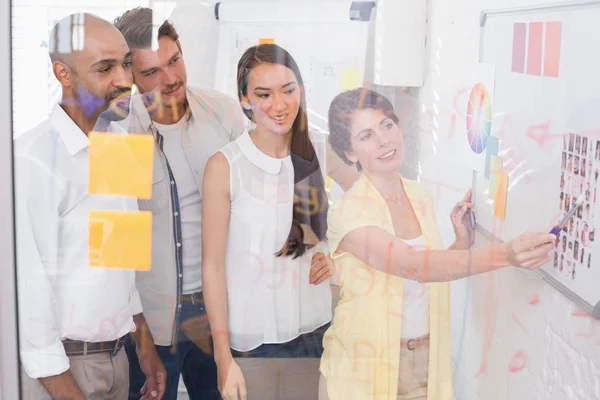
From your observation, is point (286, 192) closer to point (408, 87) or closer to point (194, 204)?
point (194, 204)

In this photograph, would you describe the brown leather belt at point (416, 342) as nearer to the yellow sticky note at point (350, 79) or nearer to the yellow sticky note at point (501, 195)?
the yellow sticky note at point (501, 195)

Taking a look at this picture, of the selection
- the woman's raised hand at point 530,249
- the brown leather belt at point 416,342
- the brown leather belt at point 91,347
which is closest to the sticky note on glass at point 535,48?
the woman's raised hand at point 530,249

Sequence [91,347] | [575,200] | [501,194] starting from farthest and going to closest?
[91,347], [501,194], [575,200]

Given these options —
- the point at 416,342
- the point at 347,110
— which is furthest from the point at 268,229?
the point at 416,342

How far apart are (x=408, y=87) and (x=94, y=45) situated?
2.35ft

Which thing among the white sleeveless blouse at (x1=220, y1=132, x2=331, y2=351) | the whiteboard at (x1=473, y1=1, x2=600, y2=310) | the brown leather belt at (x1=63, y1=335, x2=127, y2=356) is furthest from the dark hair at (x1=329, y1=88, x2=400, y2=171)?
the brown leather belt at (x1=63, y1=335, x2=127, y2=356)

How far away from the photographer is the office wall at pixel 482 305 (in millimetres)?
1319

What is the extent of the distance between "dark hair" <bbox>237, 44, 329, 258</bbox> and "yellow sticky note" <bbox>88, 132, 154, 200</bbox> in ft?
0.90

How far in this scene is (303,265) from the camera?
4.91 feet

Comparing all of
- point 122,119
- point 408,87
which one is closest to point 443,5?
point 408,87

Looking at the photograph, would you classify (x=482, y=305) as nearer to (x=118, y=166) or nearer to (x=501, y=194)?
(x=501, y=194)

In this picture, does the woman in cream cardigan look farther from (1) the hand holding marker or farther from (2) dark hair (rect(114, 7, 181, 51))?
(2) dark hair (rect(114, 7, 181, 51))

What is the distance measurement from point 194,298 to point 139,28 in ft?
2.07

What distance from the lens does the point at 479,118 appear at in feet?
4.55
